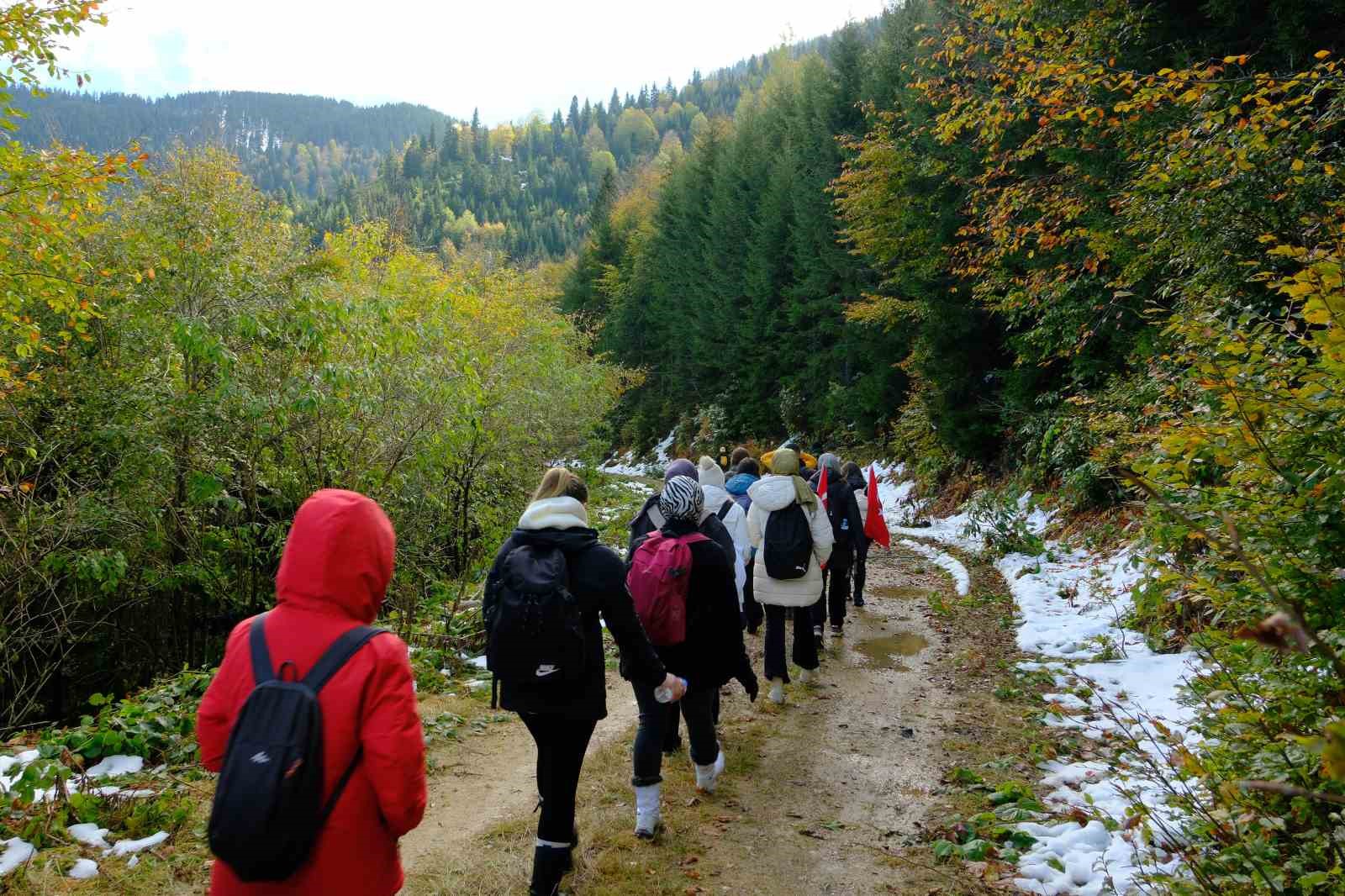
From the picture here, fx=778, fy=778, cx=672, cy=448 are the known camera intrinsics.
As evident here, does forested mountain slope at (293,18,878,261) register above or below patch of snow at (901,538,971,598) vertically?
above

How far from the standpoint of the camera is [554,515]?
3.75 meters

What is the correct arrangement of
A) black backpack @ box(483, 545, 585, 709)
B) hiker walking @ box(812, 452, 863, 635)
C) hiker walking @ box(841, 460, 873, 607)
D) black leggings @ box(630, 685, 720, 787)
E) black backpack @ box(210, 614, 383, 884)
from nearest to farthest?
black backpack @ box(210, 614, 383, 884), black backpack @ box(483, 545, 585, 709), black leggings @ box(630, 685, 720, 787), hiker walking @ box(812, 452, 863, 635), hiker walking @ box(841, 460, 873, 607)

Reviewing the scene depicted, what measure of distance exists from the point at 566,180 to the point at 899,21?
153 metres

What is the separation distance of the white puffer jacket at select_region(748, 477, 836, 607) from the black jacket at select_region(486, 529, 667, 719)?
10.2 feet

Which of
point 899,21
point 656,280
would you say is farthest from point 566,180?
point 899,21

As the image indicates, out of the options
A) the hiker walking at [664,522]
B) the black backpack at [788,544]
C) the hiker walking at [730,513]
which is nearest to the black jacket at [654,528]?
the hiker walking at [664,522]

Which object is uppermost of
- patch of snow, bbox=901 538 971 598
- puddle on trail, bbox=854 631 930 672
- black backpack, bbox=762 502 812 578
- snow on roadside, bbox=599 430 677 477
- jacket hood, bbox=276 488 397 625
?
jacket hood, bbox=276 488 397 625

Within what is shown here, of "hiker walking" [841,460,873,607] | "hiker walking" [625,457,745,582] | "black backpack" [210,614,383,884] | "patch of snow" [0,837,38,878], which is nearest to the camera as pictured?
"black backpack" [210,614,383,884]

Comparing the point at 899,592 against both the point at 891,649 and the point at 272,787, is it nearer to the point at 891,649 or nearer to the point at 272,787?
Answer: the point at 891,649

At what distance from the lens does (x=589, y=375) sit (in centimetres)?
2761

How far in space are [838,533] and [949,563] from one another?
17.5ft

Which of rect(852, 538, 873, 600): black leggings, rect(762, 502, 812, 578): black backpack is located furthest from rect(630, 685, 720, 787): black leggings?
rect(852, 538, 873, 600): black leggings

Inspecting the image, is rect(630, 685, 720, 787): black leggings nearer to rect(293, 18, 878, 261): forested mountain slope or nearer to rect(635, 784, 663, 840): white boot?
rect(635, 784, 663, 840): white boot

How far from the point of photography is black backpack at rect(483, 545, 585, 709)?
11.6 ft
